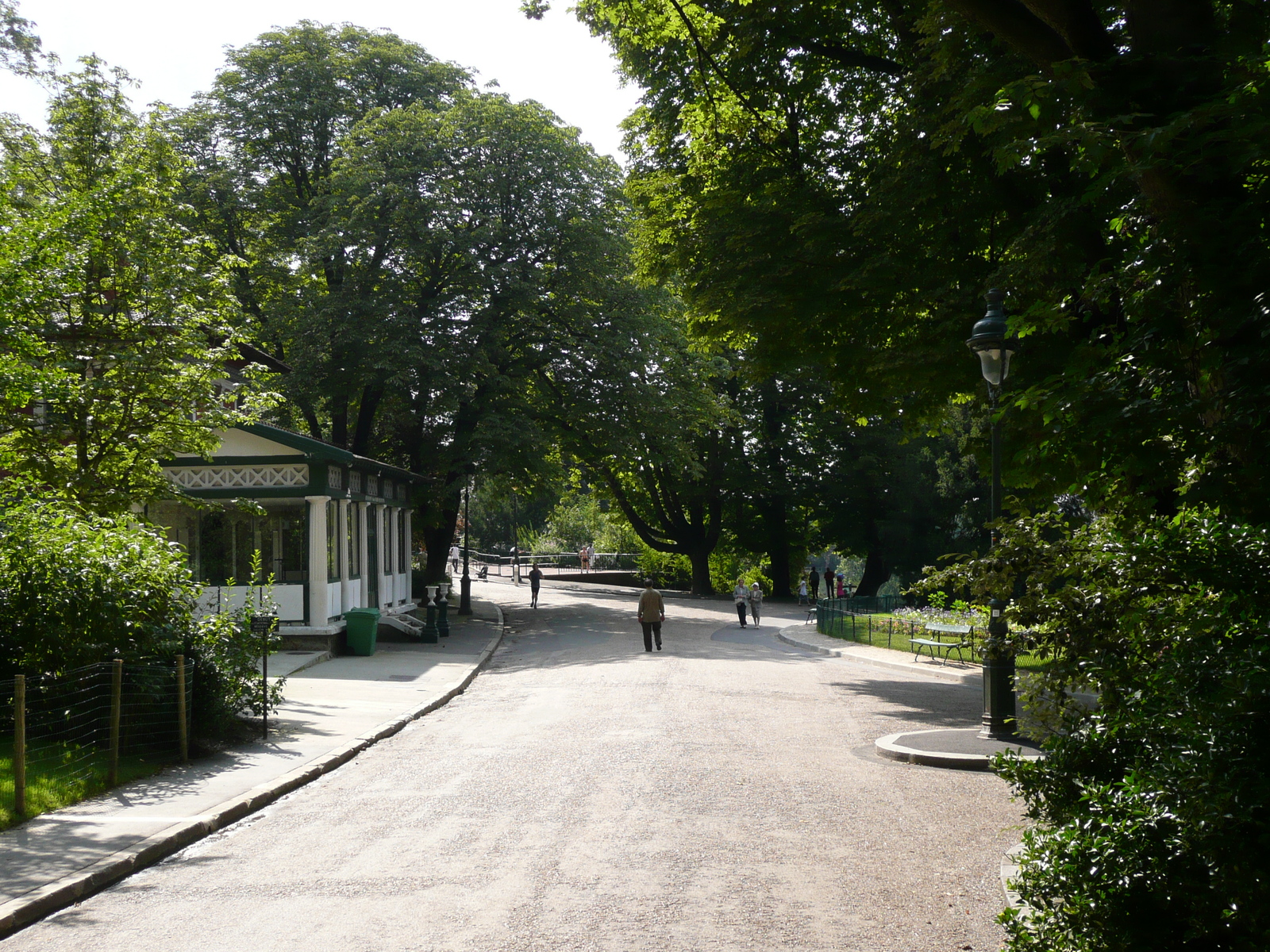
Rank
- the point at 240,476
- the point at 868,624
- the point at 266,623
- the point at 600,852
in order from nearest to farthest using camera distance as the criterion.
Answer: the point at 600,852 < the point at 266,623 < the point at 240,476 < the point at 868,624

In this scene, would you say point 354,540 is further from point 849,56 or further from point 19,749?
point 19,749

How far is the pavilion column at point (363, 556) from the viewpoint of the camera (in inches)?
1091

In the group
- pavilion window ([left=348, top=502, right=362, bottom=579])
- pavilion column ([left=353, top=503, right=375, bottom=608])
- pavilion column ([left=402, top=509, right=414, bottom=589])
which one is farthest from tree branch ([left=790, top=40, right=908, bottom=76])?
pavilion column ([left=402, top=509, right=414, bottom=589])

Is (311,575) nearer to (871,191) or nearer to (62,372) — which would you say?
(62,372)

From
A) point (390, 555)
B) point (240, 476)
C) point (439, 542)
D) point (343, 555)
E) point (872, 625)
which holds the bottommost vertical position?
point (872, 625)

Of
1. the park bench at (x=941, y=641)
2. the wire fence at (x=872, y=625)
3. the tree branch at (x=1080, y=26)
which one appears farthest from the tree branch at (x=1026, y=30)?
the wire fence at (x=872, y=625)

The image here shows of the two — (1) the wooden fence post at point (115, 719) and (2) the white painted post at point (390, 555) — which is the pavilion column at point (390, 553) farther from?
(1) the wooden fence post at point (115, 719)

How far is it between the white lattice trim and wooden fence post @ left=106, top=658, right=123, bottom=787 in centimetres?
1415

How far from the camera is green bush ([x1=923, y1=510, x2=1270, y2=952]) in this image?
3598 millimetres

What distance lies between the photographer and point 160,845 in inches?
307

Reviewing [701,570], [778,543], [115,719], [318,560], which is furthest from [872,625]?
[115,719]

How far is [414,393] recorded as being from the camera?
35.2m

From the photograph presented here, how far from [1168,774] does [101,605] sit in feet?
32.6

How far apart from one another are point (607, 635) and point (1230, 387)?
25.9 metres
